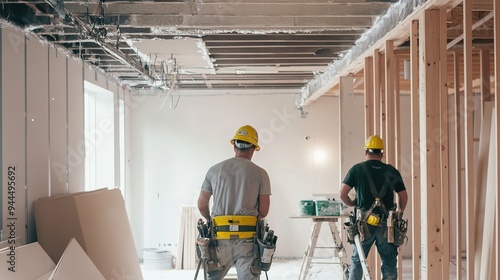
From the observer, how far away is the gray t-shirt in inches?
161

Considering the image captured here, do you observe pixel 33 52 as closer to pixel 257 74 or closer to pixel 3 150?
pixel 3 150

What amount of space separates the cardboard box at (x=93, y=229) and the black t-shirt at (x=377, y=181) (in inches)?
93.2

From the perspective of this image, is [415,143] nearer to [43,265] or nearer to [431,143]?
[431,143]

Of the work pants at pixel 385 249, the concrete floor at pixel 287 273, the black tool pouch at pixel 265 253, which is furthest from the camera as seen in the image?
the concrete floor at pixel 287 273

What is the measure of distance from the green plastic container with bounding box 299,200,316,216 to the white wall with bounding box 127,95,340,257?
3.56 meters

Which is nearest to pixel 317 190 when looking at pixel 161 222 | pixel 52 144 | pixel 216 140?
pixel 216 140

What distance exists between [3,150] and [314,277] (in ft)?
14.6

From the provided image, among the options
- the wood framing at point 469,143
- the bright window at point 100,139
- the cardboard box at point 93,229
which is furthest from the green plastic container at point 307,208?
the bright window at point 100,139

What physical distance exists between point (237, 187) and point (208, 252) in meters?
0.48

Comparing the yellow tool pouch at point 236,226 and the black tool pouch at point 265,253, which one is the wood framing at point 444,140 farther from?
the yellow tool pouch at point 236,226

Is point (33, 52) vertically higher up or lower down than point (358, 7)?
lower down

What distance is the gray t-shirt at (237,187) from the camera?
13.4 feet

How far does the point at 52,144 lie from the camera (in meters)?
5.48

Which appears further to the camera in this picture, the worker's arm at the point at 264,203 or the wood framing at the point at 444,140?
the worker's arm at the point at 264,203
